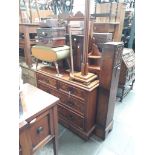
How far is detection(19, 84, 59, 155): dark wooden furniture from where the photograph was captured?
2.66 feet

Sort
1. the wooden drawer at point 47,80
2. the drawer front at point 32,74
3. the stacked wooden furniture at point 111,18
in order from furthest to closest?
1. the stacked wooden furniture at point 111,18
2. the drawer front at point 32,74
3. the wooden drawer at point 47,80

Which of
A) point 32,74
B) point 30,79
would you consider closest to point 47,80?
point 32,74

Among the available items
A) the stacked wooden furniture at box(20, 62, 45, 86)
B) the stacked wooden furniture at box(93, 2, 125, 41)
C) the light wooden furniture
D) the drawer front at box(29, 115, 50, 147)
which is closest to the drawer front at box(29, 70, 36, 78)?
the stacked wooden furniture at box(20, 62, 45, 86)

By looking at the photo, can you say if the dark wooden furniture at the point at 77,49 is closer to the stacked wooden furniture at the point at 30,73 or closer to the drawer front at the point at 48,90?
the drawer front at the point at 48,90

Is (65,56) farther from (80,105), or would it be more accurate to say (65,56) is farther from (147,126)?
(147,126)

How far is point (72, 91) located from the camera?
165 centimetres

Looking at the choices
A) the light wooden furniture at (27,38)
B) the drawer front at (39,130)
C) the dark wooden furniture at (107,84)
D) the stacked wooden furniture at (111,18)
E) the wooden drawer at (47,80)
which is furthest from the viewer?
the stacked wooden furniture at (111,18)

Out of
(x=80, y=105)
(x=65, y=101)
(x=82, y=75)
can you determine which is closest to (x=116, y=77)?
(x=82, y=75)

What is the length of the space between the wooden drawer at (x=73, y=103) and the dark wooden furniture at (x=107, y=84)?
192mm

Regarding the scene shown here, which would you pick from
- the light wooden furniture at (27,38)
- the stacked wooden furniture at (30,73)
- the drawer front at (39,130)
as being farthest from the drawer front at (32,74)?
the drawer front at (39,130)

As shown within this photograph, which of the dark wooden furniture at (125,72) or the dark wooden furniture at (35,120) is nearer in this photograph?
the dark wooden furniture at (35,120)

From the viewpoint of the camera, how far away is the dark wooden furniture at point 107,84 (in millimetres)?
1417

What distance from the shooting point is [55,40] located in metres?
1.74

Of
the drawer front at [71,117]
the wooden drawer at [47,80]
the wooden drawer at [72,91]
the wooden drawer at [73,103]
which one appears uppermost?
the wooden drawer at [47,80]
